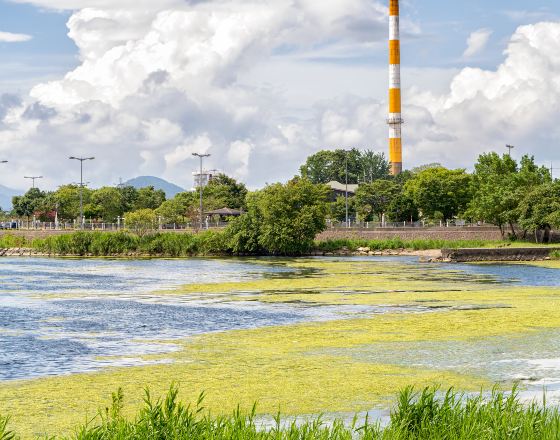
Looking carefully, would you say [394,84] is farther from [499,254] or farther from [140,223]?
[499,254]

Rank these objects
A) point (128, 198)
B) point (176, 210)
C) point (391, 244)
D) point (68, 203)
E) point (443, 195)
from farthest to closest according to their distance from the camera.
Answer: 1. point (128, 198)
2. point (68, 203)
3. point (176, 210)
4. point (443, 195)
5. point (391, 244)

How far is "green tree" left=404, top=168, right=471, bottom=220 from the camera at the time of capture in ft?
481

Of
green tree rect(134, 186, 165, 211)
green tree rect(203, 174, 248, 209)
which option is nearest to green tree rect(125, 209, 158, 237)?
green tree rect(203, 174, 248, 209)

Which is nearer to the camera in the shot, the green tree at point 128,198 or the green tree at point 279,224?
the green tree at point 279,224

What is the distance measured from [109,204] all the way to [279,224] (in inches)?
3101

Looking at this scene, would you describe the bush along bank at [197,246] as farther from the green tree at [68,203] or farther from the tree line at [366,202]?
the green tree at [68,203]

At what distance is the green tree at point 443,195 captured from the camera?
146625 mm

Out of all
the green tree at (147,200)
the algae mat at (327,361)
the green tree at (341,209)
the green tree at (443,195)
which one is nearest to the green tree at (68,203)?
the green tree at (147,200)

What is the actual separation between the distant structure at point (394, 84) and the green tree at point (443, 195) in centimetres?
2359

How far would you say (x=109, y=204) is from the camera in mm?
180000

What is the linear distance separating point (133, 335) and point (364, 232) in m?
91.0

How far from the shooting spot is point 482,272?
76000mm

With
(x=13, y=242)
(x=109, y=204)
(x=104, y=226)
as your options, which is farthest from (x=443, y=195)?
(x=109, y=204)

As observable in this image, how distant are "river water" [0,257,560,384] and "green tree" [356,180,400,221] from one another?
257 ft
